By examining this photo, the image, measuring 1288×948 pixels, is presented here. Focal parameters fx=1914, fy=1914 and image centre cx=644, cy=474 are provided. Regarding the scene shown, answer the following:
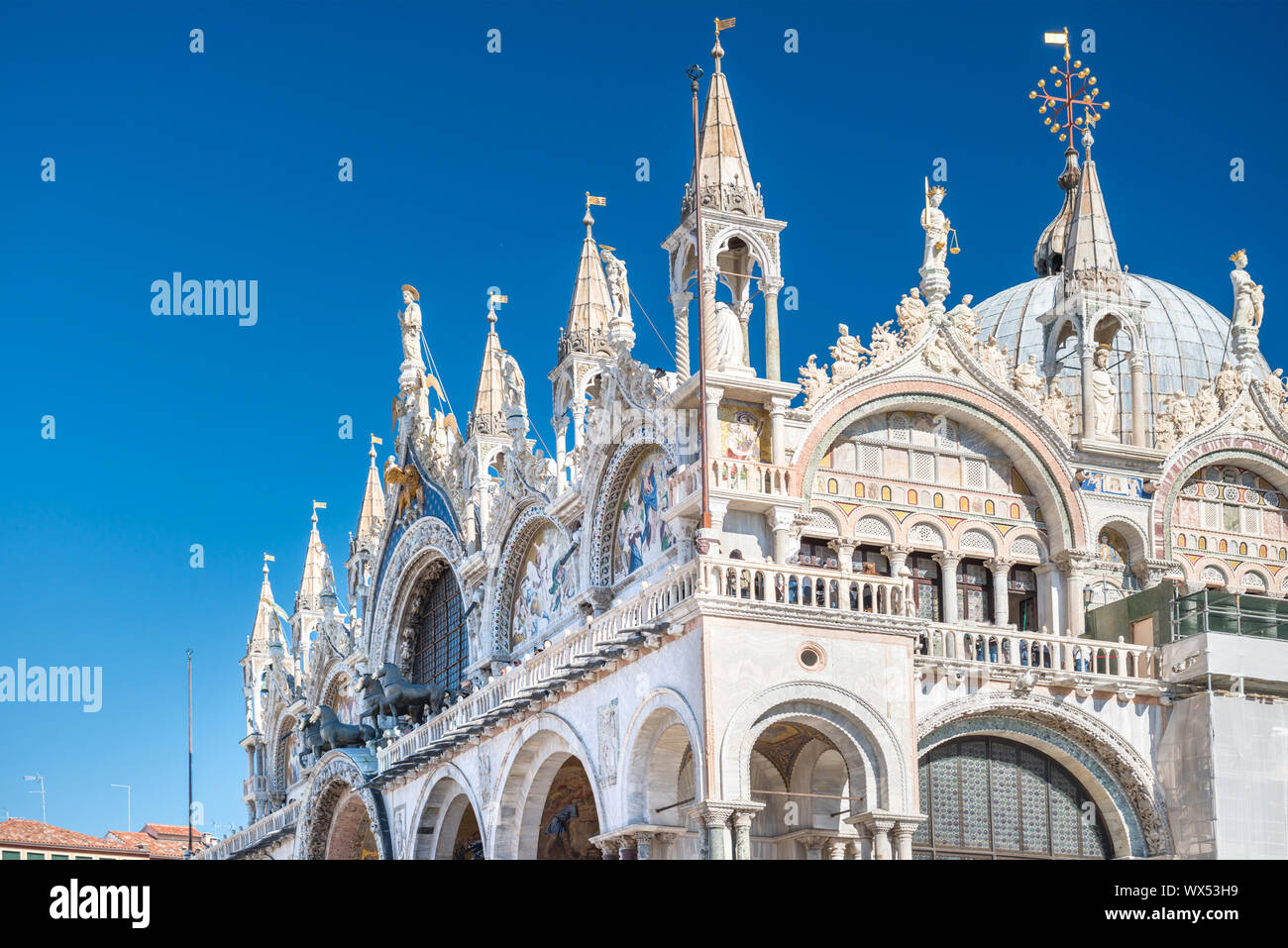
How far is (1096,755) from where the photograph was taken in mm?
33688

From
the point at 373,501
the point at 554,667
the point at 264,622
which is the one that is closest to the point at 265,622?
the point at 264,622

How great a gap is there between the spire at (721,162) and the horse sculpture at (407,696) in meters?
16.6

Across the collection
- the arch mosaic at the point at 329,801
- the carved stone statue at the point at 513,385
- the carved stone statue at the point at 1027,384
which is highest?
the carved stone statue at the point at 513,385

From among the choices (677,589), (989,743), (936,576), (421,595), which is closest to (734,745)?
(677,589)

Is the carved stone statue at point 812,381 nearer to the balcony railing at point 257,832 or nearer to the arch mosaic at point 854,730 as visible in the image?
the arch mosaic at point 854,730

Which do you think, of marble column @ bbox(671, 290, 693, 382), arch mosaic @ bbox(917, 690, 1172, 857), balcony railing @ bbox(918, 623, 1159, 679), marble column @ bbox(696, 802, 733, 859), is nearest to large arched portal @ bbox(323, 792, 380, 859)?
marble column @ bbox(671, 290, 693, 382)

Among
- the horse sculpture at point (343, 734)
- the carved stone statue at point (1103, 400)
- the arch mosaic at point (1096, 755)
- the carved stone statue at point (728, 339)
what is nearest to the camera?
the arch mosaic at point (1096, 755)

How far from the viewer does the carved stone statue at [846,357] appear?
3534 centimetres

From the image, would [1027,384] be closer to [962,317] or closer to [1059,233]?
[962,317]

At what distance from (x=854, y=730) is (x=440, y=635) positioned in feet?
75.2

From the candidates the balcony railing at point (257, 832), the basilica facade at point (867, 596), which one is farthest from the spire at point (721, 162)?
the balcony railing at point (257, 832)
